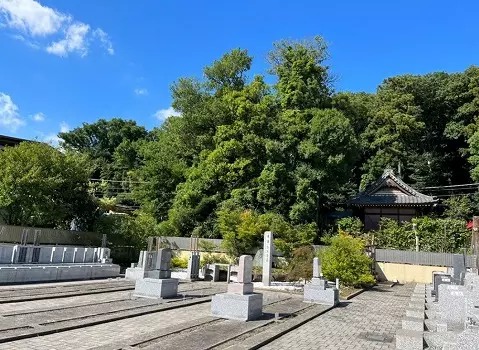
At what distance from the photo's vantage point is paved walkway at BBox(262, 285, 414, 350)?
8242 mm

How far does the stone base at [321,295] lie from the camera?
1392cm

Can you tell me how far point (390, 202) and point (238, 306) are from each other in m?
24.9

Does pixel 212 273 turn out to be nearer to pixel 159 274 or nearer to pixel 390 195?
pixel 159 274

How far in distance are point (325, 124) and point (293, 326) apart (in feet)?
70.7

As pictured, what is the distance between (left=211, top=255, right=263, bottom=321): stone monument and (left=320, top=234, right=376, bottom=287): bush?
9.00 metres

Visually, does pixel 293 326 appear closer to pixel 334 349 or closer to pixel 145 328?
pixel 334 349

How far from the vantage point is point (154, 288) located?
13.2 meters

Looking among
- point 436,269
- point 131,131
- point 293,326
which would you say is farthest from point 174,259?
point 131,131

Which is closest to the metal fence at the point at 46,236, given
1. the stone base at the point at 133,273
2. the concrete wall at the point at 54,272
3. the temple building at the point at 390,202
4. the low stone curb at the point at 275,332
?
the concrete wall at the point at 54,272

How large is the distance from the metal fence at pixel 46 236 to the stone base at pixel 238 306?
567 inches

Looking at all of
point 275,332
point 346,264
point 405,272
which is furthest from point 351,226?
point 275,332

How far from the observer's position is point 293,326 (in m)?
9.79

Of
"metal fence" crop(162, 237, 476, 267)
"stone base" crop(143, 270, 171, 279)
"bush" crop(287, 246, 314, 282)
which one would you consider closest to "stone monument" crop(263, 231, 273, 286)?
"bush" crop(287, 246, 314, 282)

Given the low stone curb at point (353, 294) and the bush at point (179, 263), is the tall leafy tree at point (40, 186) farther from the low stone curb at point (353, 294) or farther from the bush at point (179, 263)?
the low stone curb at point (353, 294)
